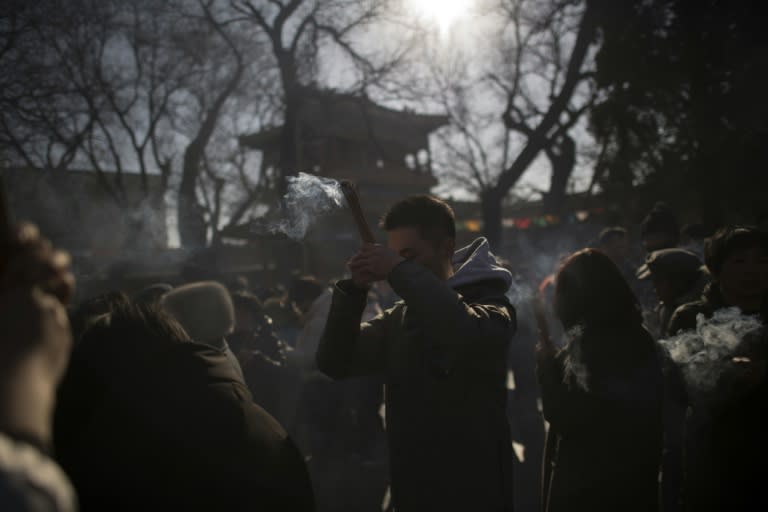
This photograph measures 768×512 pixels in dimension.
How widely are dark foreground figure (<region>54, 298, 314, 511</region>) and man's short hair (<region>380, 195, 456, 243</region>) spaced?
84 centimetres

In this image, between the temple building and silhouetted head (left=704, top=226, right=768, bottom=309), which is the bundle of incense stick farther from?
the temple building

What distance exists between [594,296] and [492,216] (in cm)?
870

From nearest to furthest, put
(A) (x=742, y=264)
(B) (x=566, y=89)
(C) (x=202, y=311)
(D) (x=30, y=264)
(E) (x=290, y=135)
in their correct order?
(D) (x=30, y=264), (A) (x=742, y=264), (C) (x=202, y=311), (B) (x=566, y=89), (E) (x=290, y=135)

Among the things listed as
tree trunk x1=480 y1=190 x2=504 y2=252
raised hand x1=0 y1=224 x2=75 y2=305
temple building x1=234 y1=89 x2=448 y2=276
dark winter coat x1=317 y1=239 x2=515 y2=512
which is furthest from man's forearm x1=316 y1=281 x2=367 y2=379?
temple building x1=234 y1=89 x2=448 y2=276

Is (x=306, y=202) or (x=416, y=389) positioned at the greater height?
(x=306, y=202)

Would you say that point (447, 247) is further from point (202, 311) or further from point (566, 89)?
A: point (566, 89)

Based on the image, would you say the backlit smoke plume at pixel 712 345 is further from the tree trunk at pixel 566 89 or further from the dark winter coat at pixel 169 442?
the tree trunk at pixel 566 89

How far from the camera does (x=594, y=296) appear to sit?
2.18 m

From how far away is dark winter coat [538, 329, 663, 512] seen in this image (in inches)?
81.0

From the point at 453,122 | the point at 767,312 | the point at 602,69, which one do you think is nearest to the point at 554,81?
the point at 453,122

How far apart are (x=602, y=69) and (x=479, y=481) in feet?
35.0

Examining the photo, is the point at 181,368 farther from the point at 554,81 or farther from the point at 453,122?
the point at 453,122

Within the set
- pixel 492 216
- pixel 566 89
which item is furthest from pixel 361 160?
pixel 566 89

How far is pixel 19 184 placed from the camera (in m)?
11.5
